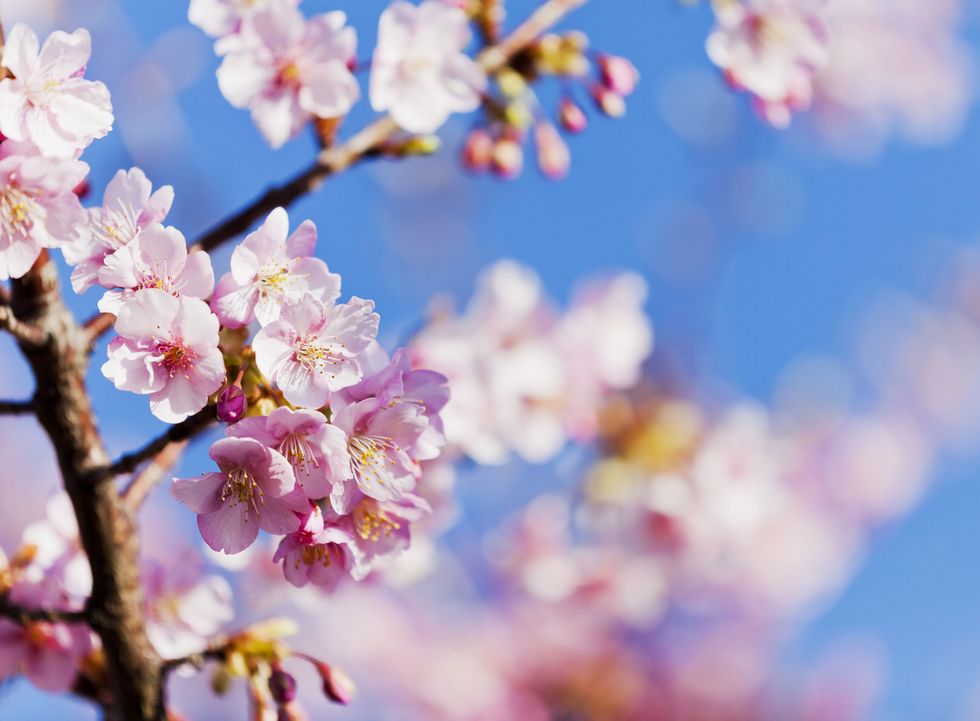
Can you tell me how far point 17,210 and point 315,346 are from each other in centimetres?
38

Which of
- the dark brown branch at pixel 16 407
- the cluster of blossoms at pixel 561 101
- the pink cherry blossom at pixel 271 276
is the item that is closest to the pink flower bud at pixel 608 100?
the cluster of blossoms at pixel 561 101

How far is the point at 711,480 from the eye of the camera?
3434 millimetres

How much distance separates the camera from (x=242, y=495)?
1.15 m

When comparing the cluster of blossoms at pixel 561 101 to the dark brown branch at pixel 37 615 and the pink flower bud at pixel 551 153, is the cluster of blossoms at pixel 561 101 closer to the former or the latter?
the pink flower bud at pixel 551 153

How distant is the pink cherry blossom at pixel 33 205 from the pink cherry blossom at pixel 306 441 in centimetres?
33

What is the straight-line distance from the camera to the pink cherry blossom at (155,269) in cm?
112

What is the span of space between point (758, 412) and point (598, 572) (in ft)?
2.72

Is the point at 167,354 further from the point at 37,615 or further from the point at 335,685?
the point at 335,685

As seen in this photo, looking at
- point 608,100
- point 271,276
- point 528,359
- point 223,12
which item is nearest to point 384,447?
point 271,276

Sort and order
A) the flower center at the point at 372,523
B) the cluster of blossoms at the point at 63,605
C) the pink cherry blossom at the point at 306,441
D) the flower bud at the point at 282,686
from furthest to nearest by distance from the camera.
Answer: the cluster of blossoms at the point at 63,605, the flower bud at the point at 282,686, the flower center at the point at 372,523, the pink cherry blossom at the point at 306,441

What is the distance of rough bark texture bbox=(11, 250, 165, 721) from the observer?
1326 mm

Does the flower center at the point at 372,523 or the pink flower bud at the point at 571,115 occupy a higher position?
the pink flower bud at the point at 571,115

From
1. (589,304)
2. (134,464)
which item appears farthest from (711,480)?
(134,464)

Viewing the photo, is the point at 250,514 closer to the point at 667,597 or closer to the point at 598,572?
the point at 598,572
